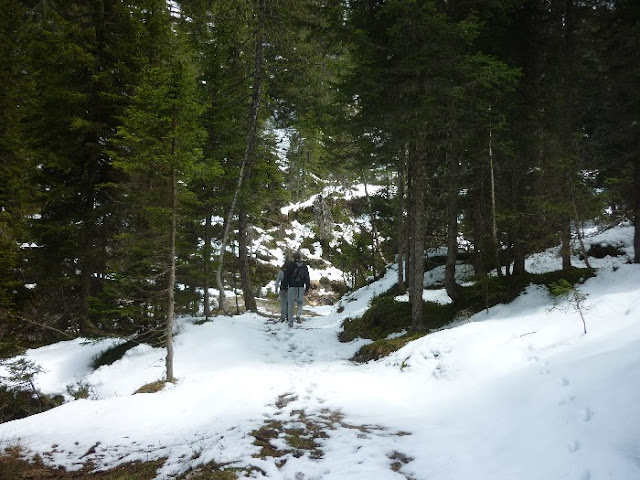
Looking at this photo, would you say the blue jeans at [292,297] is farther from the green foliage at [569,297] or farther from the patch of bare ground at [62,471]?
the patch of bare ground at [62,471]

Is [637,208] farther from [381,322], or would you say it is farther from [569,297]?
[381,322]

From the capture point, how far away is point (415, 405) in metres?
5.85

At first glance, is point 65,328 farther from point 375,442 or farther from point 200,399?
point 375,442

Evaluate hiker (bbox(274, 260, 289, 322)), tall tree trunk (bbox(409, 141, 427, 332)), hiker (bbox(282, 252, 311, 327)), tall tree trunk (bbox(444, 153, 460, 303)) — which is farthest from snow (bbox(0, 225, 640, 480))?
hiker (bbox(274, 260, 289, 322))

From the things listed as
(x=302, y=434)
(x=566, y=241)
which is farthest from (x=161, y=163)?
(x=566, y=241)

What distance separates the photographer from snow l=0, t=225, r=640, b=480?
12.0 feet

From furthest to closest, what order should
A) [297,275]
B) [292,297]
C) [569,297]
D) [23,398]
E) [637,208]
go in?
[292,297] → [297,275] → [637,208] → [23,398] → [569,297]

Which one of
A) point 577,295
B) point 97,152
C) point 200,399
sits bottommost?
point 200,399

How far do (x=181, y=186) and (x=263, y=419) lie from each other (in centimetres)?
577

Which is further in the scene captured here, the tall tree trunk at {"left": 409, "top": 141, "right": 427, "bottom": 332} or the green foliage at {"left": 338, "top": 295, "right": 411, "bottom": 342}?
the green foliage at {"left": 338, "top": 295, "right": 411, "bottom": 342}

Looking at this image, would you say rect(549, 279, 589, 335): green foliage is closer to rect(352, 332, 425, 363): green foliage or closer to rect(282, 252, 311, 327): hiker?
rect(352, 332, 425, 363): green foliage

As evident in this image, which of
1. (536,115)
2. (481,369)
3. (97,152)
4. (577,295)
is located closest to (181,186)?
(97,152)

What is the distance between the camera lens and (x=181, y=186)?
28.4ft

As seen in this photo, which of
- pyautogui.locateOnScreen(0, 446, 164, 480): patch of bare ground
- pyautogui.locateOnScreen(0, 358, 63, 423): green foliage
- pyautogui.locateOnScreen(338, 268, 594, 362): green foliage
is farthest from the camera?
pyautogui.locateOnScreen(0, 358, 63, 423): green foliage
